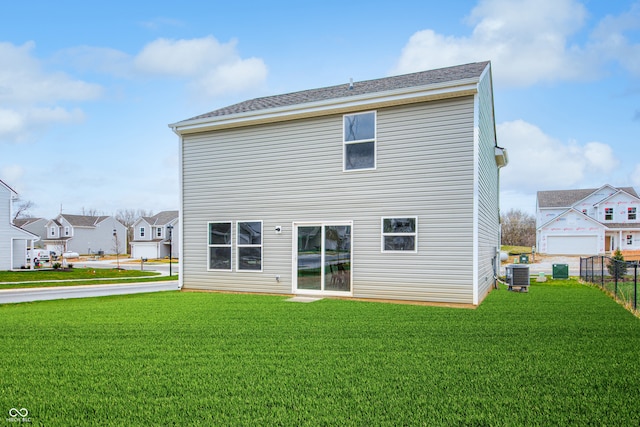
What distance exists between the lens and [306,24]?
13445mm

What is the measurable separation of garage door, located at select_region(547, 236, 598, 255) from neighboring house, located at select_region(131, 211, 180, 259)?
37539 millimetres

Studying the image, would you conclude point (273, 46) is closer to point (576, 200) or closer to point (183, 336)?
point (183, 336)

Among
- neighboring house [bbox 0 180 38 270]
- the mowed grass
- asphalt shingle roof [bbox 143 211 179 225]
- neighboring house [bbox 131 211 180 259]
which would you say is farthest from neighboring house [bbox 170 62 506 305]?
asphalt shingle roof [bbox 143 211 179 225]

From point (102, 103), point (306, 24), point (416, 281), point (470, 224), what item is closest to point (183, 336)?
point (416, 281)

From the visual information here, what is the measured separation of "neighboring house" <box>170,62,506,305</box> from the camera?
29.3 ft

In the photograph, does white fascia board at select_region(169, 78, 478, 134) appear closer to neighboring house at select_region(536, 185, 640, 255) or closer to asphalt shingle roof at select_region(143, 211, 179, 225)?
neighboring house at select_region(536, 185, 640, 255)

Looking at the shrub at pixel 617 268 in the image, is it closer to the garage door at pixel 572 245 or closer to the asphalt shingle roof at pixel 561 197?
the garage door at pixel 572 245

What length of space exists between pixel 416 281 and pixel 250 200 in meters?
4.98

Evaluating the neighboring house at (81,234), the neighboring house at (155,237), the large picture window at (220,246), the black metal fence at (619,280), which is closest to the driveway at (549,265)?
the black metal fence at (619,280)

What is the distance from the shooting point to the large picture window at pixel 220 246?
11516mm

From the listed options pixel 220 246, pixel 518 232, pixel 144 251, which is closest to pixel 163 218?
pixel 144 251

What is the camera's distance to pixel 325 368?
4.47 meters

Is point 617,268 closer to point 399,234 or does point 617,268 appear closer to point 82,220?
point 399,234

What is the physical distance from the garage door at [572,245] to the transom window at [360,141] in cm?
3087
